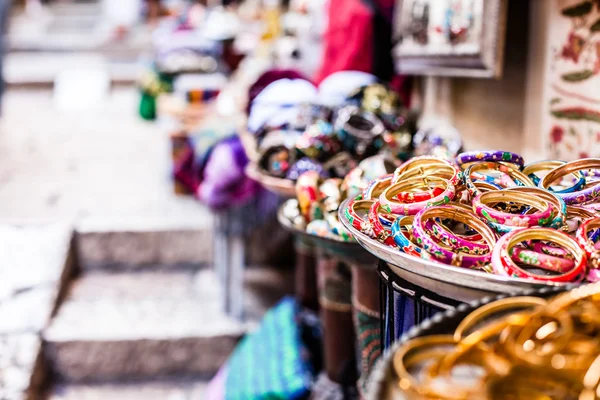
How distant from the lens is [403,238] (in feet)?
3.04

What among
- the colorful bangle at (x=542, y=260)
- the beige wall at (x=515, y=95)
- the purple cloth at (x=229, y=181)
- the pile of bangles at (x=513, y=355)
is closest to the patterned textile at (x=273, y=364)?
the purple cloth at (x=229, y=181)

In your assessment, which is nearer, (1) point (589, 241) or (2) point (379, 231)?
(1) point (589, 241)

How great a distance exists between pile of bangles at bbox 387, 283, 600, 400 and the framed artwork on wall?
4.83 ft

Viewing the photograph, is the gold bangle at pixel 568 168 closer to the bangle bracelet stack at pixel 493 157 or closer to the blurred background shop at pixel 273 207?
the bangle bracelet stack at pixel 493 157

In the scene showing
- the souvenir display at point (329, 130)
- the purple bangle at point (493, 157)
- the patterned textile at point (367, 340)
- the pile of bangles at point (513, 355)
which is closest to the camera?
the pile of bangles at point (513, 355)

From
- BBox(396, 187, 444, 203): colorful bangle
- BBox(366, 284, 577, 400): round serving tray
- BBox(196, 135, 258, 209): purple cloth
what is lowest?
BBox(196, 135, 258, 209): purple cloth

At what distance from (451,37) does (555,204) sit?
1535 mm

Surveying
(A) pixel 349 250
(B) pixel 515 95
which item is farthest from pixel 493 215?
(B) pixel 515 95

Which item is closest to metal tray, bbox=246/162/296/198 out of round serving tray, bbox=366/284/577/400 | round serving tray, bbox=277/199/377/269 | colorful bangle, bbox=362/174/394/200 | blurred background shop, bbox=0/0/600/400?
blurred background shop, bbox=0/0/600/400

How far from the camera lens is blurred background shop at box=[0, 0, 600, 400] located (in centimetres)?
177

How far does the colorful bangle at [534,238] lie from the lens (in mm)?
792

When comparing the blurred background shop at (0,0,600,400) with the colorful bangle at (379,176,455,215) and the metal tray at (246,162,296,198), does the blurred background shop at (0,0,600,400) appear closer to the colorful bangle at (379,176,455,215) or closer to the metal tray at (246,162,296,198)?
the metal tray at (246,162,296,198)

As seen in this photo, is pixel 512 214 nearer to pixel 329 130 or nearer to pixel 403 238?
pixel 403 238

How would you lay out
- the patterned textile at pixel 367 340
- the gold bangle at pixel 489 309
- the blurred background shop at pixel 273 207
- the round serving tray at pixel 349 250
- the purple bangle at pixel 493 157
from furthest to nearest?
the blurred background shop at pixel 273 207 < the patterned textile at pixel 367 340 < the round serving tray at pixel 349 250 < the purple bangle at pixel 493 157 < the gold bangle at pixel 489 309
